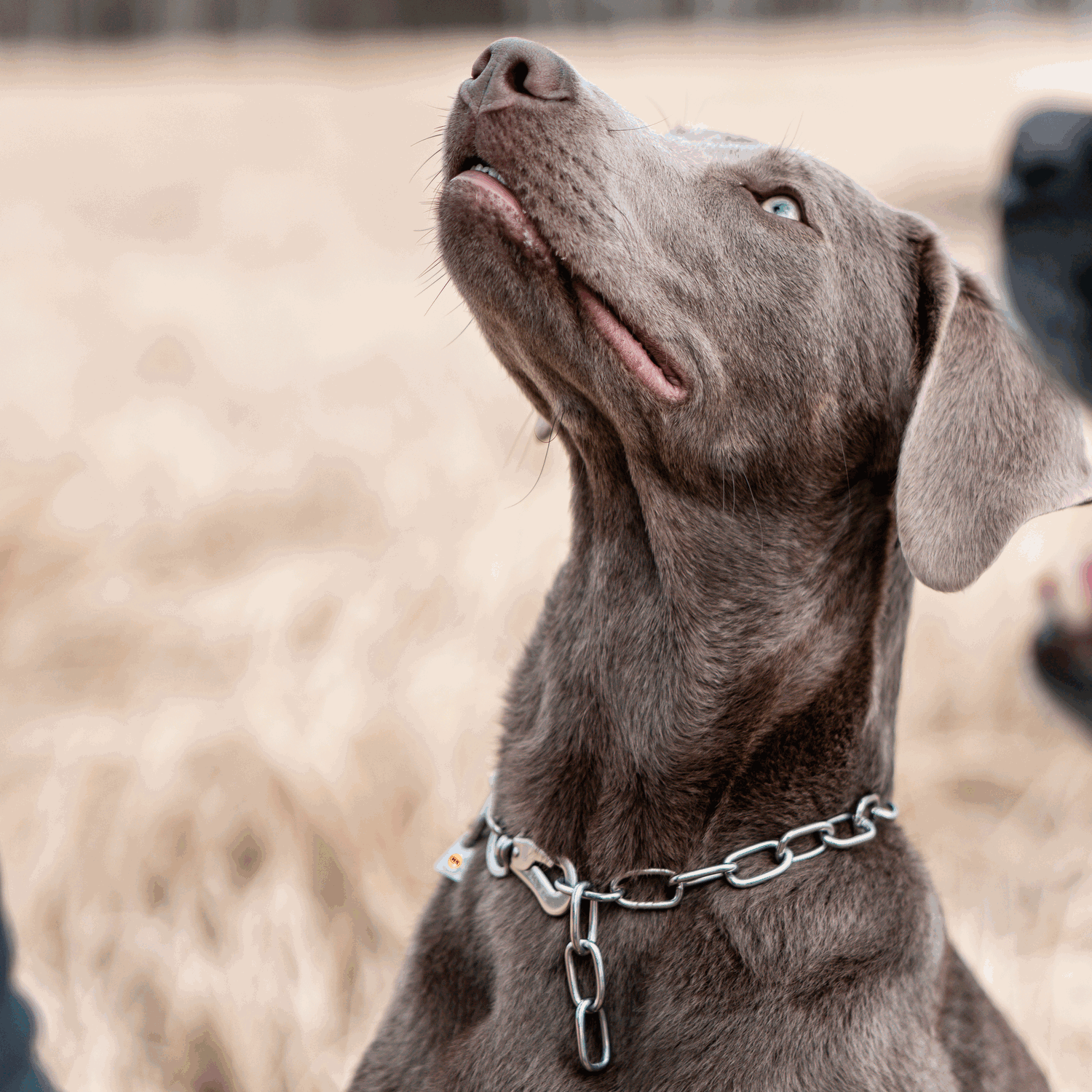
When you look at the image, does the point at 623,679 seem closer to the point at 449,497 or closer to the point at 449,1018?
the point at 449,1018

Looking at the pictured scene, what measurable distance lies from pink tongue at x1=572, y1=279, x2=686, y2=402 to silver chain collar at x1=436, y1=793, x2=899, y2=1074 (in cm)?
84

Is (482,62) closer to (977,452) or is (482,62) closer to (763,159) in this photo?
(763,159)

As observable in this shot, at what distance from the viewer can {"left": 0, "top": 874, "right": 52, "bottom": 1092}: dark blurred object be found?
2.30 metres

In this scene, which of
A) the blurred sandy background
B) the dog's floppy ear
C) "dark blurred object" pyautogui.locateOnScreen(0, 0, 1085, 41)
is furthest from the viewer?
"dark blurred object" pyautogui.locateOnScreen(0, 0, 1085, 41)

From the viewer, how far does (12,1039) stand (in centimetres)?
232

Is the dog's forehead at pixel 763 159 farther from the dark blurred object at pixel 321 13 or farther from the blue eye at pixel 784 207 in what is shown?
the dark blurred object at pixel 321 13

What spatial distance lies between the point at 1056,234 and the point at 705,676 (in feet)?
3.24

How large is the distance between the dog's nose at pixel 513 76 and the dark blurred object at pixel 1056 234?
0.82m

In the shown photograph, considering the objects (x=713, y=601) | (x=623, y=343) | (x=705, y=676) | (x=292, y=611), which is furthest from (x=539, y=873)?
(x=292, y=611)

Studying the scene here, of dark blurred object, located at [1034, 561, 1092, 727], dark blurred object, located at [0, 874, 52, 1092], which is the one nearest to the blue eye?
dark blurred object, located at [0, 874, 52, 1092]

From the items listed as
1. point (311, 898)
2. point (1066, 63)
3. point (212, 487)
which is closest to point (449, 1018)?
point (311, 898)

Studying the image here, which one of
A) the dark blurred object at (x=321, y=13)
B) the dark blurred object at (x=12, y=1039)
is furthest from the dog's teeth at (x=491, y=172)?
the dark blurred object at (x=321, y=13)

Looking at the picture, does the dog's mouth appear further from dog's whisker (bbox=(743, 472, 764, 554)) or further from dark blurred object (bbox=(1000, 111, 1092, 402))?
dark blurred object (bbox=(1000, 111, 1092, 402))

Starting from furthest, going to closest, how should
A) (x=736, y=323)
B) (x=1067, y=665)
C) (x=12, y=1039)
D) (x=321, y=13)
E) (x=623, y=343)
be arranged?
1. (x=321, y=13)
2. (x=1067, y=665)
3. (x=12, y=1039)
4. (x=736, y=323)
5. (x=623, y=343)
